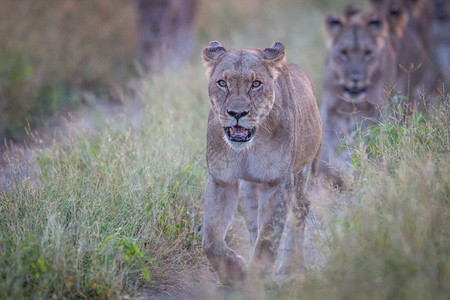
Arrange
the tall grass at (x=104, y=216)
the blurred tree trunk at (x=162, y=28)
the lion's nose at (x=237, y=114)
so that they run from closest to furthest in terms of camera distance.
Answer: the tall grass at (x=104, y=216), the lion's nose at (x=237, y=114), the blurred tree trunk at (x=162, y=28)

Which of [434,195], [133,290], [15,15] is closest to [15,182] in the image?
[133,290]

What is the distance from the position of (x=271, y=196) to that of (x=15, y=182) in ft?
6.13

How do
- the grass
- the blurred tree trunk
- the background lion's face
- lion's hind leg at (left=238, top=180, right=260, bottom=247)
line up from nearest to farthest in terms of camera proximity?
1. the grass
2. lion's hind leg at (left=238, top=180, right=260, bottom=247)
3. the background lion's face
4. the blurred tree trunk

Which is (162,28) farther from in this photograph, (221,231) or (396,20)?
(221,231)

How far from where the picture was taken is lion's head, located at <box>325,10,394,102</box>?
28.9ft

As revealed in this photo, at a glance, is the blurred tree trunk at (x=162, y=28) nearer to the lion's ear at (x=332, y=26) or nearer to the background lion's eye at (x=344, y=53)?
the lion's ear at (x=332, y=26)

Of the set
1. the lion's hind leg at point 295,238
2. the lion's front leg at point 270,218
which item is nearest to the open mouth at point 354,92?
the lion's hind leg at point 295,238

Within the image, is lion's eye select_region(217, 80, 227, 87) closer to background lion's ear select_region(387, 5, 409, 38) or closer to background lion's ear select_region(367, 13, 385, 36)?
background lion's ear select_region(367, 13, 385, 36)

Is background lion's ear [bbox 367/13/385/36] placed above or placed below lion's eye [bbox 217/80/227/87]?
above

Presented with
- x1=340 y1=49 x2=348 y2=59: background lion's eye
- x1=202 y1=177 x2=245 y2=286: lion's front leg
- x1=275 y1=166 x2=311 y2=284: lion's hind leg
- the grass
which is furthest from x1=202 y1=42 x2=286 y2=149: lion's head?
x1=340 y1=49 x2=348 y2=59: background lion's eye

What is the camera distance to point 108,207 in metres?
5.64

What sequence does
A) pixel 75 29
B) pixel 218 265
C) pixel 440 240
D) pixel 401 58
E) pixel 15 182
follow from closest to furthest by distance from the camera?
pixel 440 240 < pixel 218 265 < pixel 15 182 < pixel 401 58 < pixel 75 29

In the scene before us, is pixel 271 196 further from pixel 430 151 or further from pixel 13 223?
pixel 13 223

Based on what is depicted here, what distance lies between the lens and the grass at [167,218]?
13.9 feet
